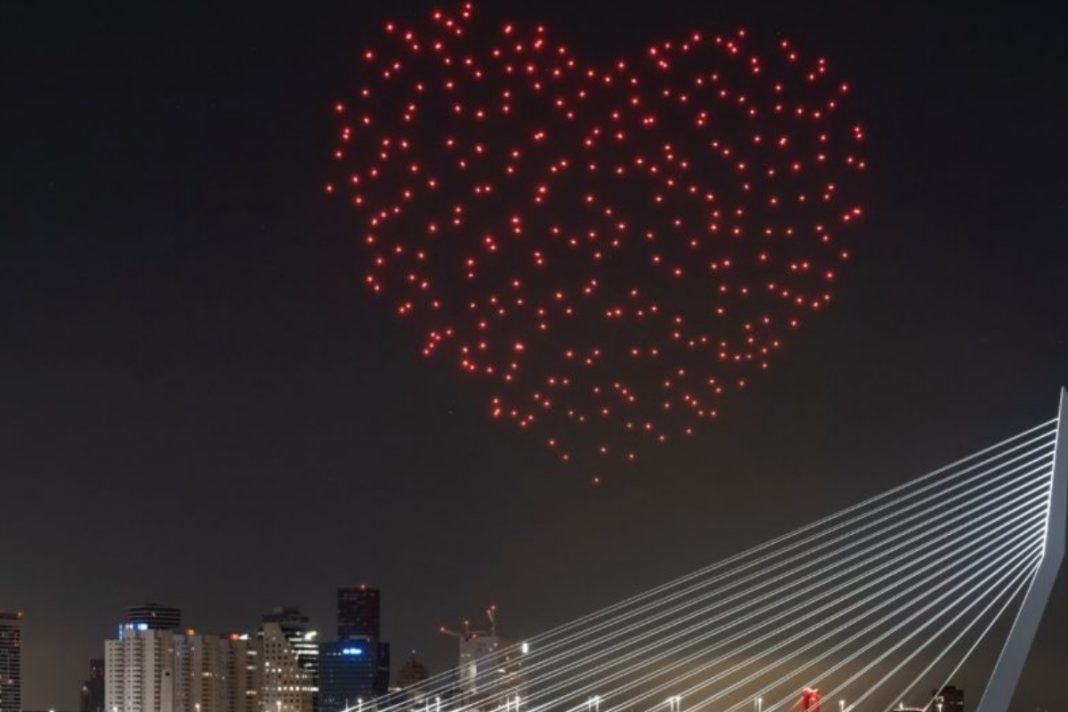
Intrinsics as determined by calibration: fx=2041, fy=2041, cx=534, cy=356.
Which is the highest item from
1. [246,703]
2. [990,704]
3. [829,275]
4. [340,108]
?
[246,703]

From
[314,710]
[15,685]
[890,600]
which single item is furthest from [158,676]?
[890,600]

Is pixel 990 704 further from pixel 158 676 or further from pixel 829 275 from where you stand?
pixel 158 676

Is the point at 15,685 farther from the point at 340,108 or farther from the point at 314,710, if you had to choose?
the point at 340,108

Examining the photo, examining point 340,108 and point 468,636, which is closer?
point 340,108

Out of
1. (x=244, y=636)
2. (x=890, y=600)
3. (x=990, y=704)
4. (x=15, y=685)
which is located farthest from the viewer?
(x=15, y=685)

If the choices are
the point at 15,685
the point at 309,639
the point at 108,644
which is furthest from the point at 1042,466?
the point at 15,685

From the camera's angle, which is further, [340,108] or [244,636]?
[244,636]

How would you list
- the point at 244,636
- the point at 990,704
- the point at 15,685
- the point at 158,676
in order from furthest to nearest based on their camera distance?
the point at 15,685 → the point at 244,636 → the point at 158,676 → the point at 990,704

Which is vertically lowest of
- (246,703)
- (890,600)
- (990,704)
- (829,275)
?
(990,704)

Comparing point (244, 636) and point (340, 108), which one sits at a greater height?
point (244, 636)

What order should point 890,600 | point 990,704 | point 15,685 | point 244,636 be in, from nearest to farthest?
point 990,704 < point 890,600 < point 244,636 < point 15,685
